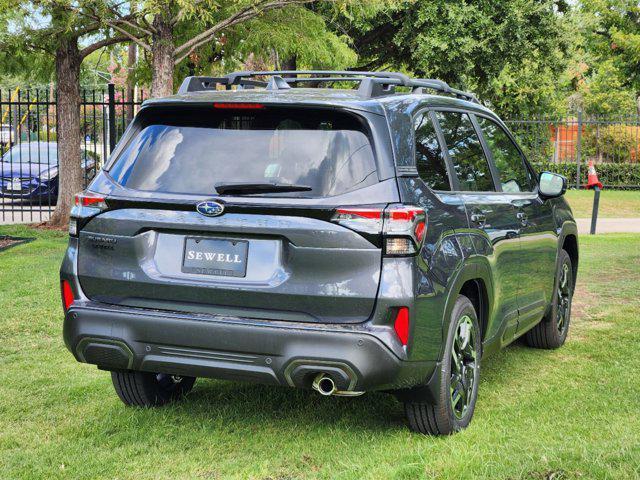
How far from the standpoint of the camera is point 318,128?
436cm

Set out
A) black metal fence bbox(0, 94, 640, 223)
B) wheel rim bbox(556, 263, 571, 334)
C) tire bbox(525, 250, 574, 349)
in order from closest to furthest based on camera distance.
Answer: tire bbox(525, 250, 574, 349), wheel rim bbox(556, 263, 571, 334), black metal fence bbox(0, 94, 640, 223)

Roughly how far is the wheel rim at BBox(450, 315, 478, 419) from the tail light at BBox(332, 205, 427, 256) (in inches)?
29.4

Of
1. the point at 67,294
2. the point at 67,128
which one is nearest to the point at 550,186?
the point at 67,294

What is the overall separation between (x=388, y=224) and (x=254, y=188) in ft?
2.17

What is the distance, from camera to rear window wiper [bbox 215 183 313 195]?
4.24 metres

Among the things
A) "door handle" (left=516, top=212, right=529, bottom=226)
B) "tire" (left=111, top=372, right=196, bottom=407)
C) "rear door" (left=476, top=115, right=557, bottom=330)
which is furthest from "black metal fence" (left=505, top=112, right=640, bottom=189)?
"tire" (left=111, top=372, right=196, bottom=407)

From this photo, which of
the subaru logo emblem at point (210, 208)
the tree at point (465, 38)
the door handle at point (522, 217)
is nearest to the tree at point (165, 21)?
the door handle at point (522, 217)

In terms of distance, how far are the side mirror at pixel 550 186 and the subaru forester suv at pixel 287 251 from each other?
1.49 meters

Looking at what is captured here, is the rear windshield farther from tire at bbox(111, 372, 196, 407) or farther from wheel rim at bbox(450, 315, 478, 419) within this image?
tire at bbox(111, 372, 196, 407)

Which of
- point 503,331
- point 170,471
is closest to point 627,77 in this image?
point 503,331

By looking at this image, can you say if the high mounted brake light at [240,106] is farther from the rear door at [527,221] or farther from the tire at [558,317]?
the tire at [558,317]

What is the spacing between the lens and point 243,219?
4.23 m

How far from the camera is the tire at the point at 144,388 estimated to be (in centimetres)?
517

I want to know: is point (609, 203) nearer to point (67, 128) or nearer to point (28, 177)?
point (28, 177)
